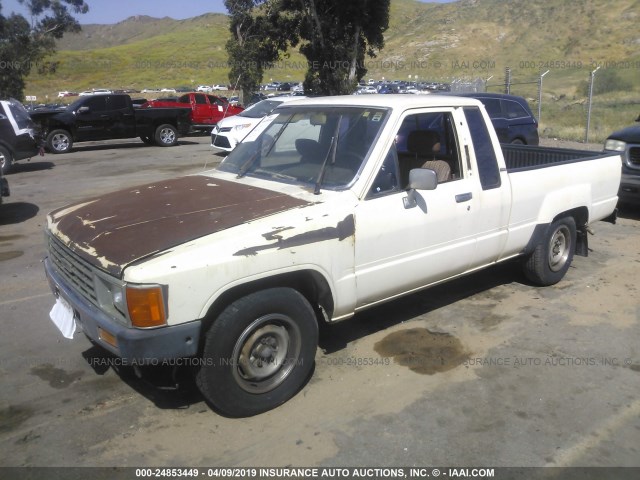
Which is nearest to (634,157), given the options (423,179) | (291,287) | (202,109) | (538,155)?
(538,155)

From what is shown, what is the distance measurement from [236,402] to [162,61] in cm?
9012

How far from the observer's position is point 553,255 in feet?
19.4

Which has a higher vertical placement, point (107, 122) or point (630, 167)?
point (107, 122)

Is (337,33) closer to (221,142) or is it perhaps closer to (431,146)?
(221,142)

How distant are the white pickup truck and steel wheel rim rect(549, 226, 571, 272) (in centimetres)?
36

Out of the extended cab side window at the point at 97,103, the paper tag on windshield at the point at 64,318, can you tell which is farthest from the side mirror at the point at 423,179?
the extended cab side window at the point at 97,103

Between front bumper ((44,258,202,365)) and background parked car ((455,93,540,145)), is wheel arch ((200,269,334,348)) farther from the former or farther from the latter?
background parked car ((455,93,540,145))

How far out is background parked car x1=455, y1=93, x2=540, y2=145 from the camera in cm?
1239

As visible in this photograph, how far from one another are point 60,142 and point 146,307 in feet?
53.9

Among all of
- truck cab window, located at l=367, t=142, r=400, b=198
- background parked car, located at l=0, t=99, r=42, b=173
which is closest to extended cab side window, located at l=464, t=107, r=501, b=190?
truck cab window, located at l=367, t=142, r=400, b=198

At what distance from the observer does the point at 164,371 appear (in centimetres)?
394

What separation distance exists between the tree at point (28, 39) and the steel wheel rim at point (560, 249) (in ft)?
118

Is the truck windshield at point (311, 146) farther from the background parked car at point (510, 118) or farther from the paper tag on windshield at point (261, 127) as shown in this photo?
the background parked car at point (510, 118)

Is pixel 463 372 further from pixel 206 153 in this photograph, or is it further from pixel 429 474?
pixel 206 153
